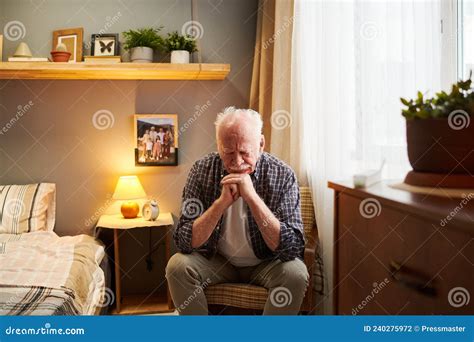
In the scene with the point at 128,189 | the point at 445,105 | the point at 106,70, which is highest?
the point at 106,70

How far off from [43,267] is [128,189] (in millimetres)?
926

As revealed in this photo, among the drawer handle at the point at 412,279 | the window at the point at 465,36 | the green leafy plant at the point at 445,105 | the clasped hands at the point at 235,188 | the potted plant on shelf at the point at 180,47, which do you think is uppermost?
the potted plant on shelf at the point at 180,47

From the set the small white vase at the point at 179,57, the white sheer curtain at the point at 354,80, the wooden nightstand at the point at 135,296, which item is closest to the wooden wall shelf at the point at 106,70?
the small white vase at the point at 179,57

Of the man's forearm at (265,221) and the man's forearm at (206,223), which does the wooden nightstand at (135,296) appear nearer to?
the man's forearm at (206,223)

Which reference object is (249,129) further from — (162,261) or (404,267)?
(162,261)

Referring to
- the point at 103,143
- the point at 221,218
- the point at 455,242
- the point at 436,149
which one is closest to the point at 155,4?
the point at 103,143

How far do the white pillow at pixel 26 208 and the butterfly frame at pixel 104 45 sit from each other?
898 millimetres

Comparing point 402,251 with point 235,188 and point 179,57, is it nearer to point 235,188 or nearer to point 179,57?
point 235,188

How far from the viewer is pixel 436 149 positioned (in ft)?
2.70

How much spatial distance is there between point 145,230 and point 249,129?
1591 mm

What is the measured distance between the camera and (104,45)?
3.04 metres

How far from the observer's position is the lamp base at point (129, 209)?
9.35ft

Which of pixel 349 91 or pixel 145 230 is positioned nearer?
pixel 349 91

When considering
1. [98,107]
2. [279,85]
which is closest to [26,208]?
[98,107]
